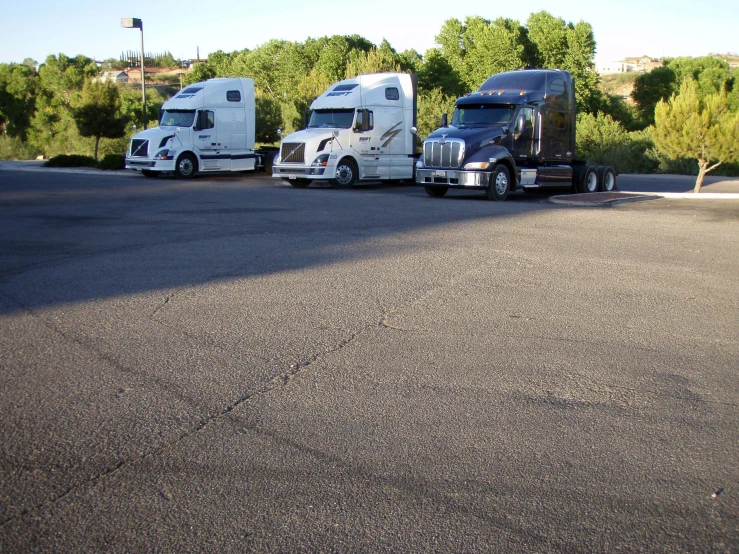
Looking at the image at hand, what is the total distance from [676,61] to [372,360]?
242 feet

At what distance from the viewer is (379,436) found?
4453 mm

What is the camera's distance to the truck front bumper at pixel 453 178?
1961 cm

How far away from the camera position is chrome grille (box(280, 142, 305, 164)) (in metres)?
24.5

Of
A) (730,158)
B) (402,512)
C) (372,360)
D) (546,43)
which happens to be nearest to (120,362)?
(372,360)

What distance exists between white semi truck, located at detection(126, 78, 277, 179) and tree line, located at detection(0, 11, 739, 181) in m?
13.4

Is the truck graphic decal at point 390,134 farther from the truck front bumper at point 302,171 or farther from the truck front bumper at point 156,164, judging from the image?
the truck front bumper at point 156,164

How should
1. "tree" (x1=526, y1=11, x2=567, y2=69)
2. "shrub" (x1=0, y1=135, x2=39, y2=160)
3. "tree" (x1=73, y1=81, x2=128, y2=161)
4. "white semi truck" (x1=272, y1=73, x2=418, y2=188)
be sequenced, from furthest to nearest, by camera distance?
"tree" (x1=526, y1=11, x2=567, y2=69) → "shrub" (x1=0, y1=135, x2=39, y2=160) → "tree" (x1=73, y1=81, x2=128, y2=161) → "white semi truck" (x1=272, y1=73, x2=418, y2=188)

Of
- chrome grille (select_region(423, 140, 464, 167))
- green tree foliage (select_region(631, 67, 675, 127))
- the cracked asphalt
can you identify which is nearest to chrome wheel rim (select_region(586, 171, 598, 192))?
chrome grille (select_region(423, 140, 464, 167))

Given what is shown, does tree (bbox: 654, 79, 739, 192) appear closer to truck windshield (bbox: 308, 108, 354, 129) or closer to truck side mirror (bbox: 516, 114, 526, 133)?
truck side mirror (bbox: 516, 114, 526, 133)

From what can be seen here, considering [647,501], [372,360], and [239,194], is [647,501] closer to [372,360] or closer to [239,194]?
[372,360]

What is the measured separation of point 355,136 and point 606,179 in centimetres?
786

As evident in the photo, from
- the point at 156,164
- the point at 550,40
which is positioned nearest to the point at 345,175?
the point at 156,164

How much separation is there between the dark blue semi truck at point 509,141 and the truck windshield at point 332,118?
420cm

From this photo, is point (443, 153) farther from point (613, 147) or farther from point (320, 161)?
point (613, 147)
